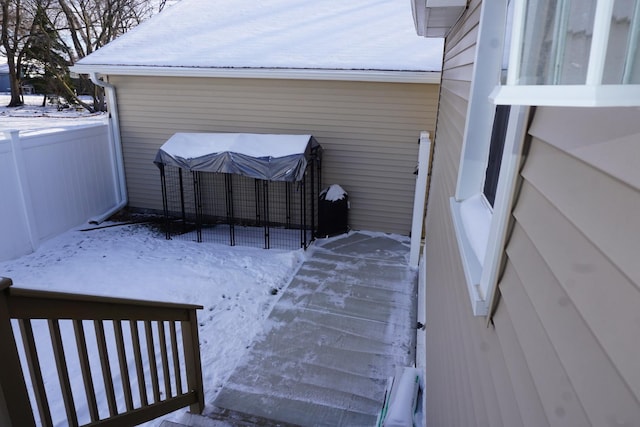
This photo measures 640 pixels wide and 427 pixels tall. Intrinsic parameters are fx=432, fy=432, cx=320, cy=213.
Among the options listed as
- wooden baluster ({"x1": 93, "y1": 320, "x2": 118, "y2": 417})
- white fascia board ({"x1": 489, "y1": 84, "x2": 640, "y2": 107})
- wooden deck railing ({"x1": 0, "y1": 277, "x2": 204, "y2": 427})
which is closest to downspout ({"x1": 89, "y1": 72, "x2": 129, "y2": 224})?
wooden deck railing ({"x1": 0, "y1": 277, "x2": 204, "y2": 427})

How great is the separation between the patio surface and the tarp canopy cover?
161 cm

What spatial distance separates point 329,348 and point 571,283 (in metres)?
4.29

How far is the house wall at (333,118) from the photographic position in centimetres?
760

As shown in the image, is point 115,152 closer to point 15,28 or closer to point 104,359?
point 104,359

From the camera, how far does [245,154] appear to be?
6.98 m

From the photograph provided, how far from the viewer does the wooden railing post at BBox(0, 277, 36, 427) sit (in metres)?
1.54

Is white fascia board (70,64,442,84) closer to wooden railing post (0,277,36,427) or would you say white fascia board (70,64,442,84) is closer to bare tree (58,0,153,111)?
wooden railing post (0,277,36,427)

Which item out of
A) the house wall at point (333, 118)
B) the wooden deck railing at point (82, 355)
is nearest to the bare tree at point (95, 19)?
the house wall at point (333, 118)

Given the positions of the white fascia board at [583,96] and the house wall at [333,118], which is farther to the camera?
the house wall at [333,118]

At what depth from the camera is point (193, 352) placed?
3.27 meters

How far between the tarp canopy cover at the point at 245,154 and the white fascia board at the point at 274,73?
106cm

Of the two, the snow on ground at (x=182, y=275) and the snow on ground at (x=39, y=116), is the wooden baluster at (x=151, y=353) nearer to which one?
the snow on ground at (x=182, y=275)

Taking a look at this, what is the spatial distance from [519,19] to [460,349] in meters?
1.38

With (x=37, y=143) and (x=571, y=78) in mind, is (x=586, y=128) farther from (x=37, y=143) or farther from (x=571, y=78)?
(x=37, y=143)
